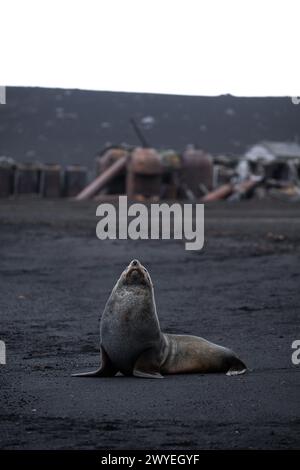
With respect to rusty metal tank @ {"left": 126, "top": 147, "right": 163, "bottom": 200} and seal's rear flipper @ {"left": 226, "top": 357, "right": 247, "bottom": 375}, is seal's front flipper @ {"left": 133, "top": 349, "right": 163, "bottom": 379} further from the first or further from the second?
rusty metal tank @ {"left": 126, "top": 147, "right": 163, "bottom": 200}

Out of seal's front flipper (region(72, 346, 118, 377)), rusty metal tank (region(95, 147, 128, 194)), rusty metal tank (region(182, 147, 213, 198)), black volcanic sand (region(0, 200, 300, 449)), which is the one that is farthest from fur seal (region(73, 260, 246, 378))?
rusty metal tank (region(182, 147, 213, 198))

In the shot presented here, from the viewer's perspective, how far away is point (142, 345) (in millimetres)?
8289

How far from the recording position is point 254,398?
721 cm

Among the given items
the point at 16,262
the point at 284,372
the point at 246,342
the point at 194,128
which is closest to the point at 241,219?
the point at 16,262

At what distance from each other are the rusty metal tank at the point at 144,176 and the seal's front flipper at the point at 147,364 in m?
27.6

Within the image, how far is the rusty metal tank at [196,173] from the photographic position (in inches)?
1521

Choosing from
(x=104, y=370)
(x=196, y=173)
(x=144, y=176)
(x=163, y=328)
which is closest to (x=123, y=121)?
(x=196, y=173)

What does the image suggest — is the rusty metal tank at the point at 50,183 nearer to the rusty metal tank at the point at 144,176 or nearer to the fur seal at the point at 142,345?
the rusty metal tank at the point at 144,176

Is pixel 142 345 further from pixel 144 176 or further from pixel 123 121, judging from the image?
pixel 123 121

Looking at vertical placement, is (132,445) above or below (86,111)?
below

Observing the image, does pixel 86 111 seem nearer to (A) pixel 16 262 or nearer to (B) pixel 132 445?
(A) pixel 16 262

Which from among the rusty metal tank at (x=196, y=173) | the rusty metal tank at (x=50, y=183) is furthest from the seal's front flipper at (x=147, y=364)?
the rusty metal tank at (x=50, y=183)

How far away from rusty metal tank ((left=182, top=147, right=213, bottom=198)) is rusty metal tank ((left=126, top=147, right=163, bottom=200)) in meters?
2.16
